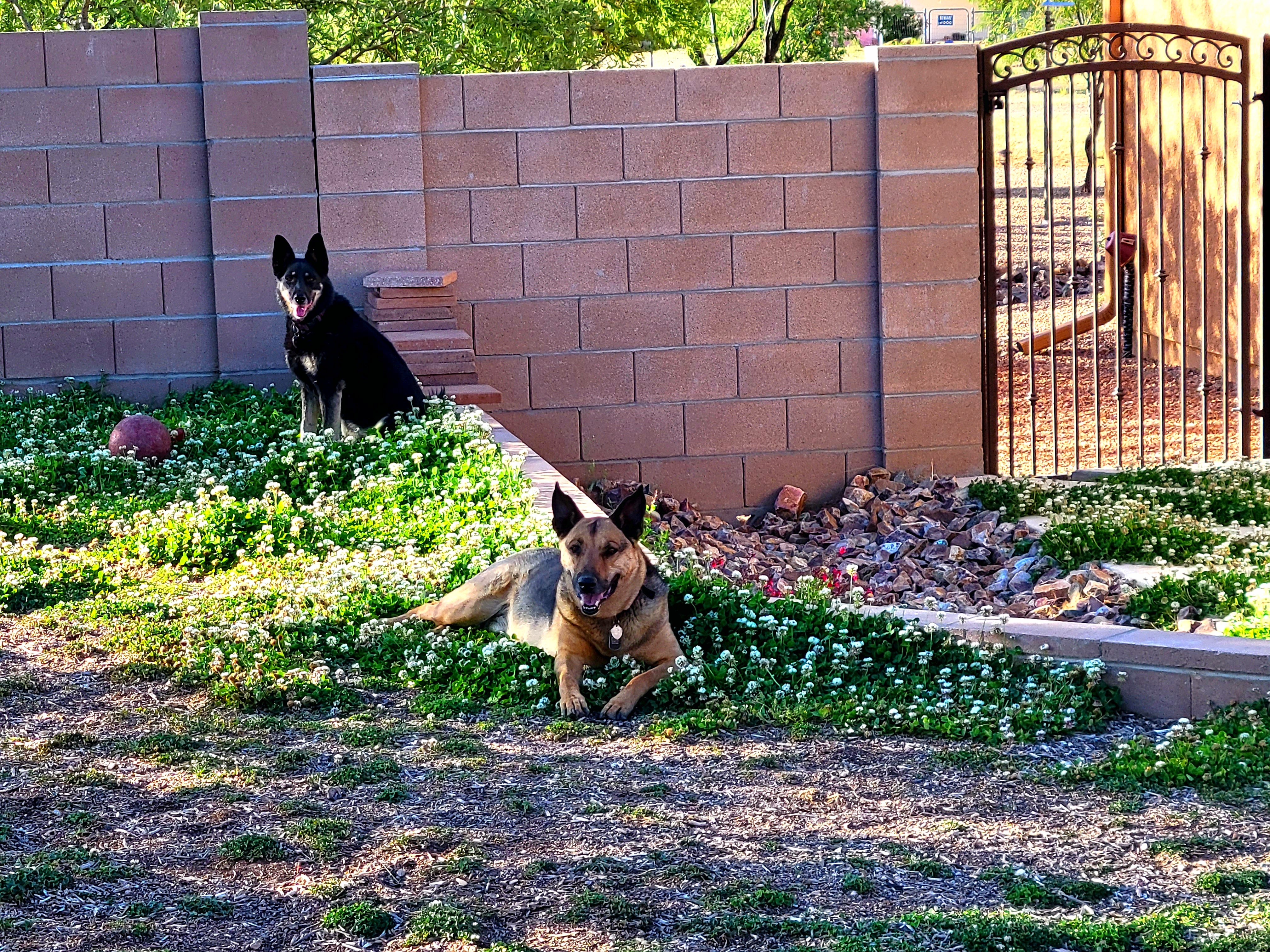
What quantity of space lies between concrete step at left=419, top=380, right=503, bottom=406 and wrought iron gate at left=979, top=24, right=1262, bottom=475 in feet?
9.58

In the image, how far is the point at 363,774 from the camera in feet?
15.2

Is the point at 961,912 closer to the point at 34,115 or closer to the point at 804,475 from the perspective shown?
the point at 804,475

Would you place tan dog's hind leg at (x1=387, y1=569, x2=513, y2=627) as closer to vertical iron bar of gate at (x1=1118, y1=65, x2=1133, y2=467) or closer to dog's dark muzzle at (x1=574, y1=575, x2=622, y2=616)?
dog's dark muzzle at (x1=574, y1=575, x2=622, y2=616)

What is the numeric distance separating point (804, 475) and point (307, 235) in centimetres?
327

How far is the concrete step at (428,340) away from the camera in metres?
8.84

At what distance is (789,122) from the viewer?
9.41 m

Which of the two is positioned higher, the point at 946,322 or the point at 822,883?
the point at 946,322

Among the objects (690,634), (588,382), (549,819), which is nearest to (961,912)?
(549,819)

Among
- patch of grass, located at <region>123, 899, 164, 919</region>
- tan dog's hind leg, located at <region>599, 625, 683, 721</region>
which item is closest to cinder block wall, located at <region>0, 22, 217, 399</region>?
tan dog's hind leg, located at <region>599, 625, 683, 721</region>

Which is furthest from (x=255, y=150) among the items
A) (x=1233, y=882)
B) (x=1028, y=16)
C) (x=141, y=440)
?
(x=1028, y=16)

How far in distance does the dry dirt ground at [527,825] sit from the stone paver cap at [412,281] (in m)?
3.97

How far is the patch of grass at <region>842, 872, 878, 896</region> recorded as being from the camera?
3.84 m

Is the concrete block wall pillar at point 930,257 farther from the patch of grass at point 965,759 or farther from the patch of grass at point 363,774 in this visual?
the patch of grass at point 363,774

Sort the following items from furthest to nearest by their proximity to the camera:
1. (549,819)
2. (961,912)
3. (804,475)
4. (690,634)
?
(804,475) < (690,634) < (549,819) < (961,912)
